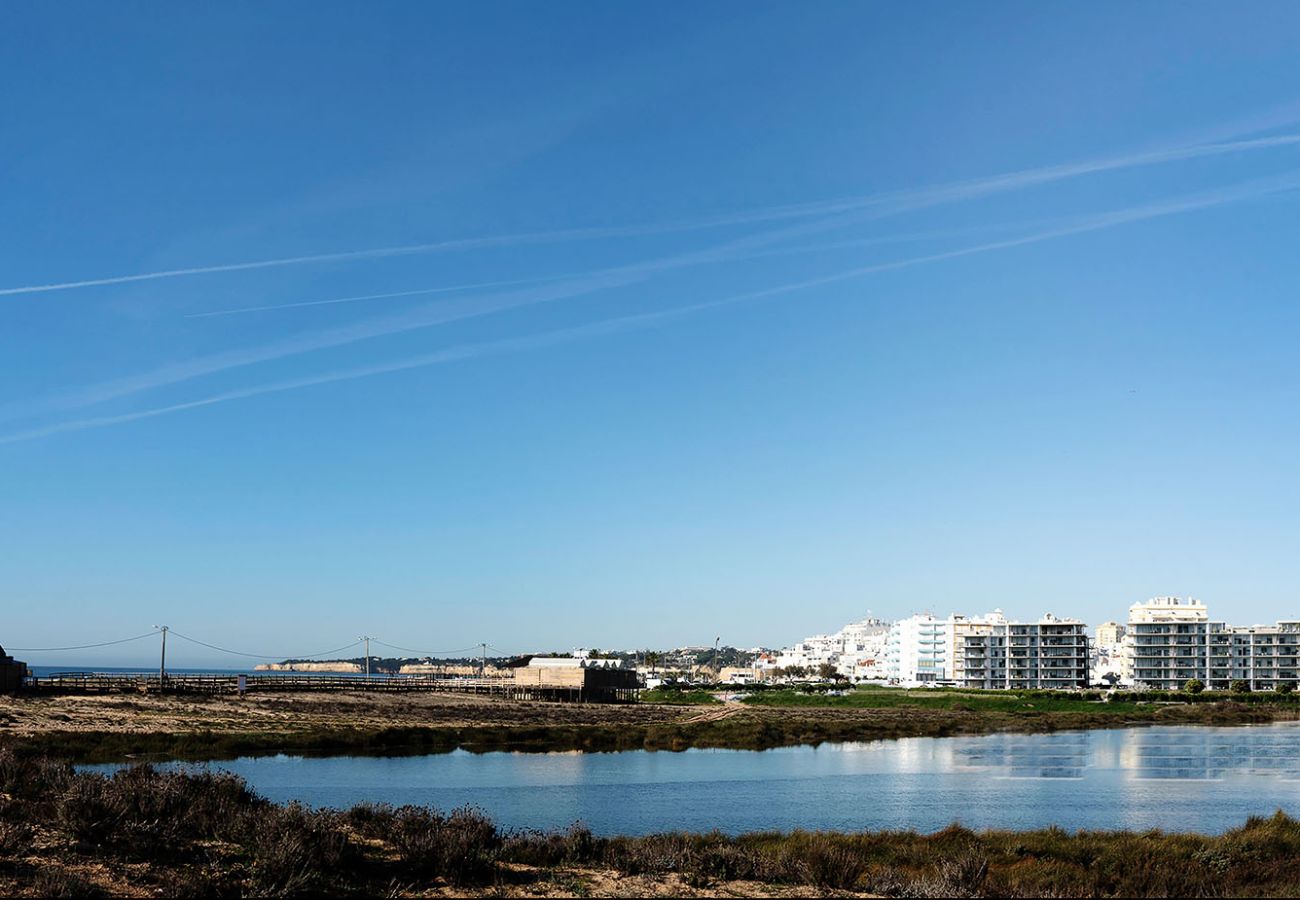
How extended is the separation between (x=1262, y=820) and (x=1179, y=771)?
2688 centimetres

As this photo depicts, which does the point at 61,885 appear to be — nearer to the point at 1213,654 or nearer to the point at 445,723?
the point at 445,723

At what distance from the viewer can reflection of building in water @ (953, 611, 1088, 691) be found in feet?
556

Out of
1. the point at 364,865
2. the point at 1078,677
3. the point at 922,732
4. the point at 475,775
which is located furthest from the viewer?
the point at 1078,677

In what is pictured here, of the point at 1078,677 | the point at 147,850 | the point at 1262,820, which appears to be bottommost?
the point at 1078,677

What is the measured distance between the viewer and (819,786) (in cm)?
4388

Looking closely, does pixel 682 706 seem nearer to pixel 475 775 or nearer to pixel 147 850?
pixel 475 775

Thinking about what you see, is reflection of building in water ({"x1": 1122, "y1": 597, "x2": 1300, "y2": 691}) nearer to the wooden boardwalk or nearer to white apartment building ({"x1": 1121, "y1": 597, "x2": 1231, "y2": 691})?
white apartment building ({"x1": 1121, "y1": 597, "x2": 1231, "y2": 691})

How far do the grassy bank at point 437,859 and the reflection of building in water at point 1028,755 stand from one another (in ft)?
98.9

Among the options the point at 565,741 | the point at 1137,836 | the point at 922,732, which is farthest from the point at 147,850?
the point at 922,732

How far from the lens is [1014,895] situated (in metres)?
17.3

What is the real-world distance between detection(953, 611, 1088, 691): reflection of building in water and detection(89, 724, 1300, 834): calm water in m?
106

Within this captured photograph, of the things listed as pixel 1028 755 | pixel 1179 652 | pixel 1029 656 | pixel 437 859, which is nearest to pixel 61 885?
pixel 437 859

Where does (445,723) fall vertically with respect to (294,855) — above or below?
below

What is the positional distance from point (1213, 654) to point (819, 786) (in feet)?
491
